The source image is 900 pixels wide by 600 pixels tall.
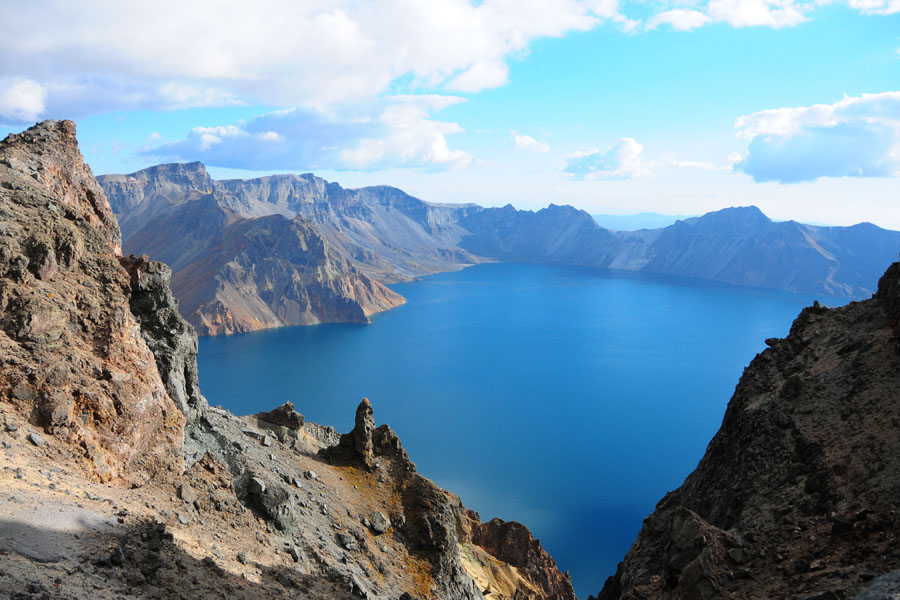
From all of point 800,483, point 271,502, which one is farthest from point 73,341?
point 800,483

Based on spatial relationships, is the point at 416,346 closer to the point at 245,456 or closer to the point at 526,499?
the point at 526,499

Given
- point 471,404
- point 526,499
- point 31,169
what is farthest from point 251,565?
point 471,404

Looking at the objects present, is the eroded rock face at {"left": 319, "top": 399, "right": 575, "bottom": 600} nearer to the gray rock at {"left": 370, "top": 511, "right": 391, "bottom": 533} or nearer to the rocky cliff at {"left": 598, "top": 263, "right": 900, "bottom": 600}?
the gray rock at {"left": 370, "top": 511, "right": 391, "bottom": 533}

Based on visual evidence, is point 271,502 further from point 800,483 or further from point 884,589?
point 800,483

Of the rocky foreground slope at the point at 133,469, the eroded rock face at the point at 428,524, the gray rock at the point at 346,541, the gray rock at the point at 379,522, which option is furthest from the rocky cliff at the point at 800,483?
the gray rock at the point at 346,541

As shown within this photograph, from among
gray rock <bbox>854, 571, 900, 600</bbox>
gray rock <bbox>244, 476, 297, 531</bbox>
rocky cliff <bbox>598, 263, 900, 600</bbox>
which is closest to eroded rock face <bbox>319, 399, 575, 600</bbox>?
gray rock <bbox>244, 476, 297, 531</bbox>

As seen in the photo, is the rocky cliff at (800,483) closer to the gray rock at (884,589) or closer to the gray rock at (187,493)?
the gray rock at (884,589)
